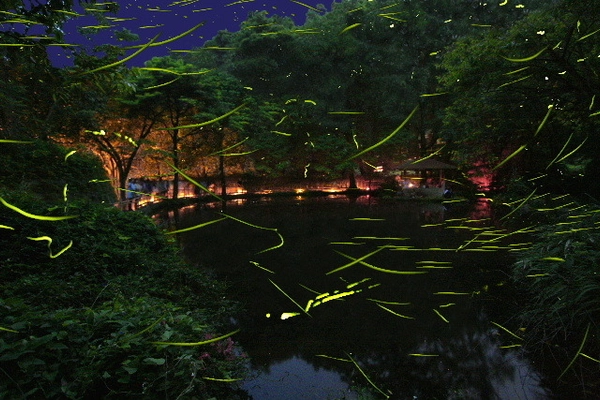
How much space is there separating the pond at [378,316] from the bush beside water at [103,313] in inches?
24.5

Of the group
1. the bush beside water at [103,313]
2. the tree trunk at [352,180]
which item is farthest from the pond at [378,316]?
the tree trunk at [352,180]

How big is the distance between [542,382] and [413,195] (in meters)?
18.0

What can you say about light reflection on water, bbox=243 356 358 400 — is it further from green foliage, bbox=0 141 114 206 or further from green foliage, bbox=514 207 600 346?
green foliage, bbox=0 141 114 206

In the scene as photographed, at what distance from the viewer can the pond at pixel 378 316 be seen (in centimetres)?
358

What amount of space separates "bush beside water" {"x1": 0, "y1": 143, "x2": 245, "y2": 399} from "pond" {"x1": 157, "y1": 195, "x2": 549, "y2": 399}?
2.04ft

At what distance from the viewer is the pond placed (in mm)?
3580

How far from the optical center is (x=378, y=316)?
16.6 feet

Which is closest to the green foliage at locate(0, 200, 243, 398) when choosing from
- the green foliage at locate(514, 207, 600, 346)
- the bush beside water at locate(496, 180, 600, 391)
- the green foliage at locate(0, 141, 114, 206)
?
the green foliage at locate(0, 141, 114, 206)

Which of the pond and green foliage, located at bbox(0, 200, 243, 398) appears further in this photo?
the pond

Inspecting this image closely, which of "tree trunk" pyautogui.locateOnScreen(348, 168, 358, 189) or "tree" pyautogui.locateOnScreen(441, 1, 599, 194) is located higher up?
"tree" pyautogui.locateOnScreen(441, 1, 599, 194)

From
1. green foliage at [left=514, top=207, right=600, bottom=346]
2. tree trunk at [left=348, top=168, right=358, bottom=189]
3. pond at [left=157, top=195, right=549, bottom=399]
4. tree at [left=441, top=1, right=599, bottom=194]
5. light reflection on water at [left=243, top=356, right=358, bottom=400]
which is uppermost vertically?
tree at [left=441, top=1, right=599, bottom=194]

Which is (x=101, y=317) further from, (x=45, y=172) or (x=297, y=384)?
(x=45, y=172)

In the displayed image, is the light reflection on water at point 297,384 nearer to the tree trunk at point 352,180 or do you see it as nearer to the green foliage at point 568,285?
the green foliage at point 568,285

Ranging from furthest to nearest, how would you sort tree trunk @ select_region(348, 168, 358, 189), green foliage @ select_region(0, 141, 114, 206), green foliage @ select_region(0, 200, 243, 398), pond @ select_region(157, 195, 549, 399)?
tree trunk @ select_region(348, 168, 358, 189)
green foliage @ select_region(0, 141, 114, 206)
pond @ select_region(157, 195, 549, 399)
green foliage @ select_region(0, 200, 243, 398)
